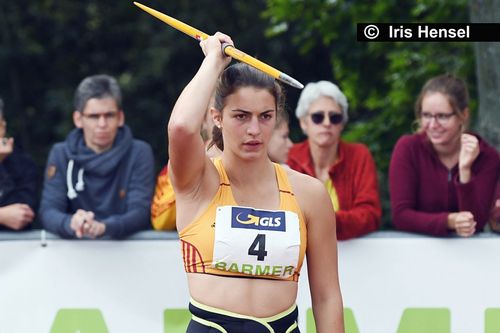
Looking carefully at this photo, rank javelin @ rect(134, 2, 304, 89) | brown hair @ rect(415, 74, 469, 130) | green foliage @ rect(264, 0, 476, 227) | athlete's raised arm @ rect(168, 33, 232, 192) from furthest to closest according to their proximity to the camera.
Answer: green foliage @ rect(264, 0, 476, 227)
brown hair @ rect(415, 74, 469, 130)
athlete's raised arm @ rect(168, 33, 232, 192)
javelin @ rect(134, 2, 304, 89)

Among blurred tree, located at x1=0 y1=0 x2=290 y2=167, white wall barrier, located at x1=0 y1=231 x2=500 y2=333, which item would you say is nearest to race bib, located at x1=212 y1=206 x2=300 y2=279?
white wall barrier, located at x1=0 y1=231 x2=500 y2=333

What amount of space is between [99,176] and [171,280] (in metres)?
0.72

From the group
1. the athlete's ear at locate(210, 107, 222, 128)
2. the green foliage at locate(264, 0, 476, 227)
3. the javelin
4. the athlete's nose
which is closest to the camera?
the javelin

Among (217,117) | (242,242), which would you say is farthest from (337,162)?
(242,242)

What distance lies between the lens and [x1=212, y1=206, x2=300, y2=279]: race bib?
4582 mm

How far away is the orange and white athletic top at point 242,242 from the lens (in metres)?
4.58

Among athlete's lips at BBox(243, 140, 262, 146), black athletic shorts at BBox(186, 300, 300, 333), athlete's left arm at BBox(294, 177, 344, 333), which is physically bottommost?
black athletic shorts at BBox(186, 300, 300, 333)

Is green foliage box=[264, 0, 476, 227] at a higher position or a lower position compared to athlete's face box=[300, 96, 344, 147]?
higher

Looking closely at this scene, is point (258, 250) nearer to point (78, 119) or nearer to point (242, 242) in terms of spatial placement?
point (242, 242)

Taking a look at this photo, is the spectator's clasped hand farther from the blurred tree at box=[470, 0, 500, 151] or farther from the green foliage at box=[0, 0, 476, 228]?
the green foliage at box=[0, 0, 476, 228]

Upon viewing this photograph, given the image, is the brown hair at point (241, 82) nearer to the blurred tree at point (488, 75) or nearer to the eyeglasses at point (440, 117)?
the eyeglasses at point (440, 117)

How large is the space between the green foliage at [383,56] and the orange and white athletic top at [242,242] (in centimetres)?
645

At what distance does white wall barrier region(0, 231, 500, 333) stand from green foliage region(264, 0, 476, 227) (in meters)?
4.80

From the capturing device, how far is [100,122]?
6570 millimetres
